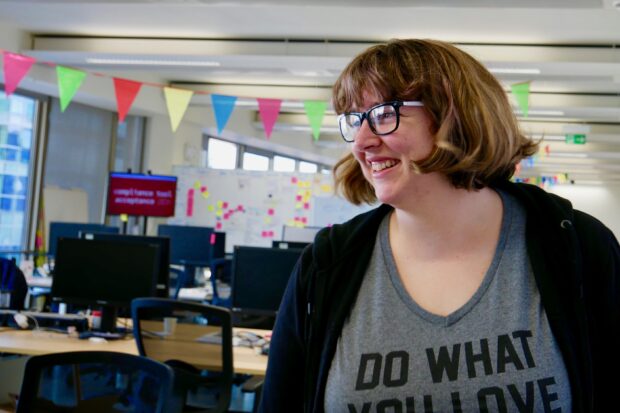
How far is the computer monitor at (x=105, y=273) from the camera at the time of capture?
4.35m

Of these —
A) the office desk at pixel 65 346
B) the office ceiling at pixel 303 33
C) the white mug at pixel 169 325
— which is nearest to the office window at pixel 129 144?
the office ceiling at pixel 303 33

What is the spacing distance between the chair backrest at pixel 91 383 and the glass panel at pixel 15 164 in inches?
291

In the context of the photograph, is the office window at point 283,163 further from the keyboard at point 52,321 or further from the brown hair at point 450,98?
the brown hair at point 450,98

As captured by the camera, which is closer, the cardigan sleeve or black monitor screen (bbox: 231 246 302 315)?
the cardigan sleeve

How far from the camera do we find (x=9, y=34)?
8031 millimetres

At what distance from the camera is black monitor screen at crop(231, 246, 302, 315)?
15.2 ft

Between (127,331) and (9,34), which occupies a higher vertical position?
(9,34)

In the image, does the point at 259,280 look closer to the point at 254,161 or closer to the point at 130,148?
the point at 130,148

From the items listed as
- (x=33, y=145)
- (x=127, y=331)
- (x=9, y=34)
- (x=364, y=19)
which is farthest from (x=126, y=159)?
(x=127, y=331)

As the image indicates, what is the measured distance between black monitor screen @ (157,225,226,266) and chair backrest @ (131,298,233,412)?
4.77 metres

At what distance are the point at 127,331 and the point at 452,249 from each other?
3.63m

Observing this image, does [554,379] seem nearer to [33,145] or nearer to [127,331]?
[127,331]

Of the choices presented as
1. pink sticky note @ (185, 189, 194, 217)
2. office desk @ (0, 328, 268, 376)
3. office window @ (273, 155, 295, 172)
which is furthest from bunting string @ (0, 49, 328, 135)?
office window @ (273, 155, 295, 172)

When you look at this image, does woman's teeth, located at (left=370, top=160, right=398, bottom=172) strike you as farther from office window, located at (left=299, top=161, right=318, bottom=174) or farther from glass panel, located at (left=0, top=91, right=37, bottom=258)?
office window, located at (left=299, top=161, right=318, bottom=174)
